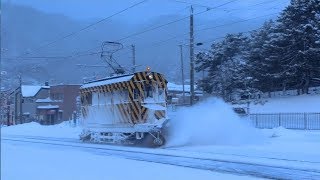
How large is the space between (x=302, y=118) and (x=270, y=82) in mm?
16877

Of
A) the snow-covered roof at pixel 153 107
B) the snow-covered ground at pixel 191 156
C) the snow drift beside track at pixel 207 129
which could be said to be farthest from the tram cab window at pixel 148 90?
the snow drift beside track at pixel 207 129

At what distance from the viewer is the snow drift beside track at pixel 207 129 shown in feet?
79.8

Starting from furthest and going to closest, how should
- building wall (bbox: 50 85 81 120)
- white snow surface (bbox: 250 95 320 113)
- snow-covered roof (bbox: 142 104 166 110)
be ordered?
building wall (bbox: 50 85 81 120) < white snow surface (bbox: 250 95 320 113) < snow-covered roof (bbox: 142 104 166 110)

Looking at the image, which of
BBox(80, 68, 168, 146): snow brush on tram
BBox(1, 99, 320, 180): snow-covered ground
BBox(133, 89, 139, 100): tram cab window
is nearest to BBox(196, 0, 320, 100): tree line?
BBox(1, 99, 320, 180): snow-covered ground

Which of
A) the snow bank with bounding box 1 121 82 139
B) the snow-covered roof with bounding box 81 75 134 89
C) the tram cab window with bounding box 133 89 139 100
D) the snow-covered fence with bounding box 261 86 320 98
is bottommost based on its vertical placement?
the snow bank with bounding box 1 121 82 139

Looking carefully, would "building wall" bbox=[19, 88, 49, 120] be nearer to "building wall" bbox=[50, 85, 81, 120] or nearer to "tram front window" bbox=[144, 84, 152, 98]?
"building wall" bbox=[50, 85, 81, 120]

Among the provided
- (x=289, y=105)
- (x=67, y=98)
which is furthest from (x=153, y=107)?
(x=67, y=98)

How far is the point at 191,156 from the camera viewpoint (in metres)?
18.3

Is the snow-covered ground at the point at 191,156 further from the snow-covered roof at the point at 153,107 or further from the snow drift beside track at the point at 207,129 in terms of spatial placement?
the snow-covered roof at the point at 153,107

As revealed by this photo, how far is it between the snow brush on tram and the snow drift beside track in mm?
720

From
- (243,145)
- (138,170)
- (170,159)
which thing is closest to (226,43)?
(243,145)

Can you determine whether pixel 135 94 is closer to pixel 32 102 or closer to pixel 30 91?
pixel 32 102

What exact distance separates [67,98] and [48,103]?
5.84 metres

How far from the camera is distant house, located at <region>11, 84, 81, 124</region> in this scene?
311 ft
